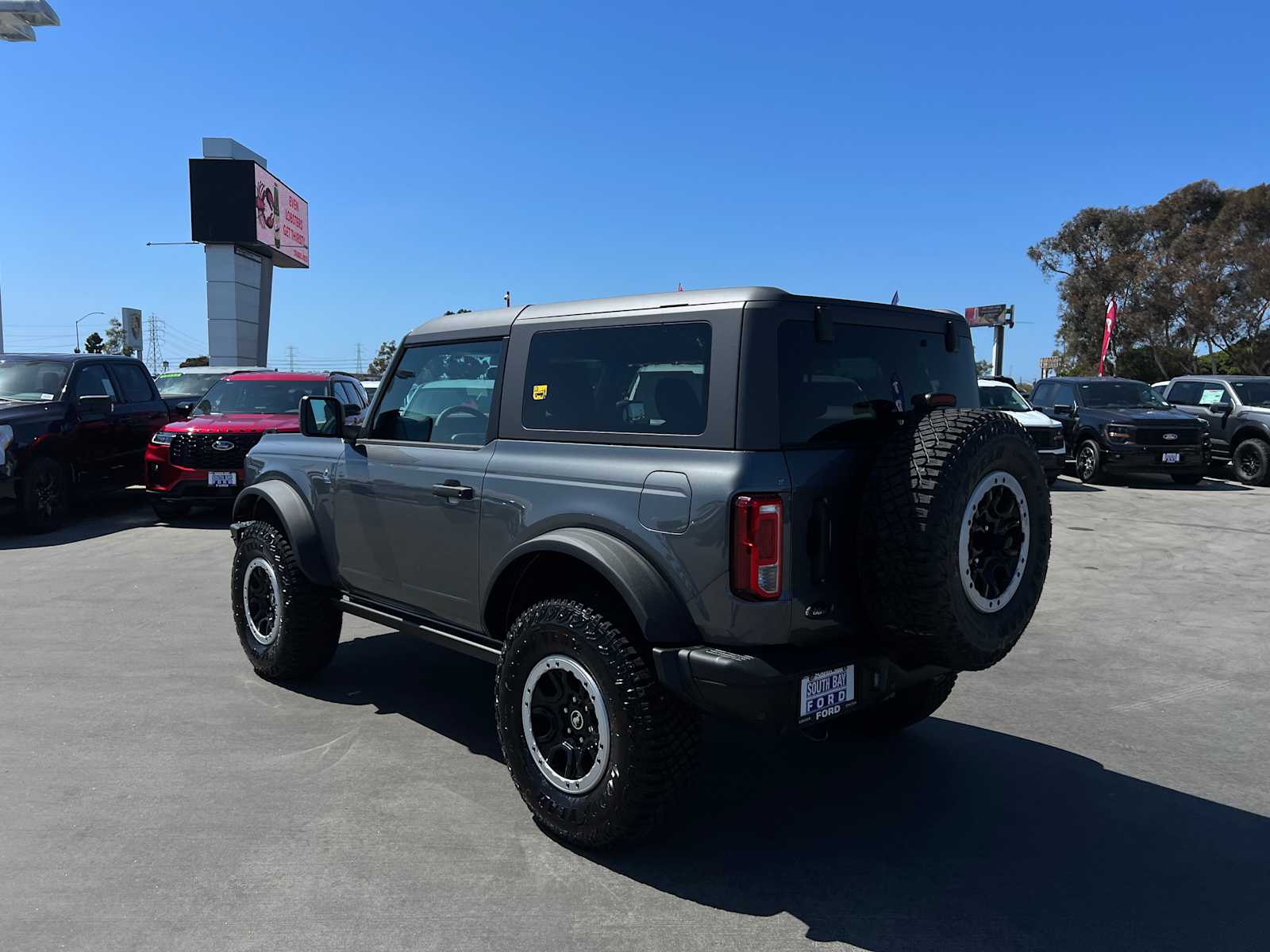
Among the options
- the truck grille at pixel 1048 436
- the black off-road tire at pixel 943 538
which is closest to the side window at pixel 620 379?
the black off-road tire at pixel 943 538

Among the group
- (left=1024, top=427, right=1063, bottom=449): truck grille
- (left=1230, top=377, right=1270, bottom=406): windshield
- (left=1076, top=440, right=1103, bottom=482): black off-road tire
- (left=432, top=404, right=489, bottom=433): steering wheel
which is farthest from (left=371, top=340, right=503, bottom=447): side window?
(left=1230, top=377, right=1270, bottom=406): windshield

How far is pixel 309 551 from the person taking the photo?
16.1 ft

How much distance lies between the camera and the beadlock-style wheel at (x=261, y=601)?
516 centimetres

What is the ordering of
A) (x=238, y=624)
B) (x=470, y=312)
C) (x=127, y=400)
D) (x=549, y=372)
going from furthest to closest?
1. (x=127, y=400)
2. (x=238, y=624)
3. (x=470, y=312)
4. (x=549, y=372)

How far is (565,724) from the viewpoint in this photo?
344 cm

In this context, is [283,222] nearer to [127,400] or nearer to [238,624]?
[127,400]

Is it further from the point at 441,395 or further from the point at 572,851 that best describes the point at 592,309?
the point at 572,851

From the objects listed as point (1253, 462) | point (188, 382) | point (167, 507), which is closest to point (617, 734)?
point (167, 507)

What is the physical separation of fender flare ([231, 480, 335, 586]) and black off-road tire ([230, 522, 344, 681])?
0.27 feet

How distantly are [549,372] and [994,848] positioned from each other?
2501 mm

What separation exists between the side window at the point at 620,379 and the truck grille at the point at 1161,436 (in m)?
14.6

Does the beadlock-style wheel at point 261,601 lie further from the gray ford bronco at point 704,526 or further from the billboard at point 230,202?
the billboard at point 230,202

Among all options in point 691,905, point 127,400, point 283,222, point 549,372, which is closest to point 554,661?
point 691,905

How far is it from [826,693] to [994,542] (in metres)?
0.83
